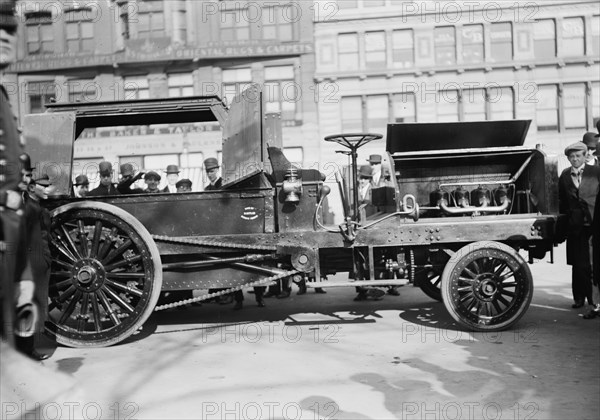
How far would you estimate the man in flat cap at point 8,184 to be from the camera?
270cm

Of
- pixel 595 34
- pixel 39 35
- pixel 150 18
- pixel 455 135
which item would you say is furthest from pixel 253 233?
pixel 39 35

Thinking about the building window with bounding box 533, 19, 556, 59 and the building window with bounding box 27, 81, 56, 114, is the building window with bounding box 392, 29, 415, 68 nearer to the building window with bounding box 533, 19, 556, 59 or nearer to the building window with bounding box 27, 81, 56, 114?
the building window with bounding box 533, 19, 556, 59

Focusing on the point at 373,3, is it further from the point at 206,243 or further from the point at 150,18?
the point at 206,243

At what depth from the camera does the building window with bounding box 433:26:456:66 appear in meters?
29.0

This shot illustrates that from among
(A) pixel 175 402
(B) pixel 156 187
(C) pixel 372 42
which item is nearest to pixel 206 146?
(C) pixel 372 42

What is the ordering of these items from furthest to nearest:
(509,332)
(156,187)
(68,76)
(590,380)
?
(68,76), (156,187), (509,332), (590,380)

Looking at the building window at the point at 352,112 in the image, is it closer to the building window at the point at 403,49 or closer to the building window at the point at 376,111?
the building window at the point at 376,111

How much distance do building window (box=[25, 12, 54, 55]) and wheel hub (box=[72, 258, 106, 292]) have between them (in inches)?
1135

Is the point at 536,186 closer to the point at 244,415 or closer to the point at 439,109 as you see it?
the point at 244,415

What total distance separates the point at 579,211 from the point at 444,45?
2410 centimetres

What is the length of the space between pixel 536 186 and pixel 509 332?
166cm

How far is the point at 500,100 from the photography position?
28.7 metres

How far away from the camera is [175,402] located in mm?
4254

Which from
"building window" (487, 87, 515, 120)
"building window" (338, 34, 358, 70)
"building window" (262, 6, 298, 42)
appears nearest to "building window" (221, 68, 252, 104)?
"building window" (262, 6, 298, 42)
